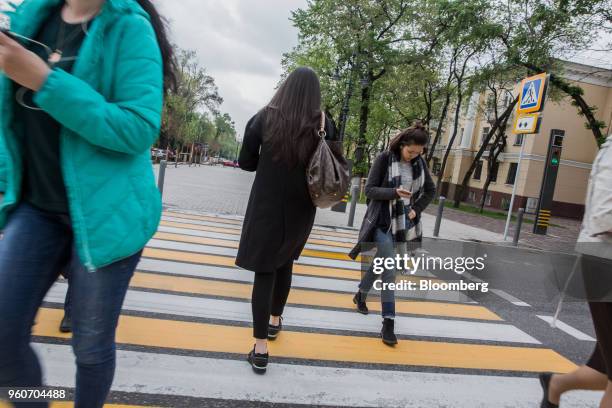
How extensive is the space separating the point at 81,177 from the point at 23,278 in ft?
1.22

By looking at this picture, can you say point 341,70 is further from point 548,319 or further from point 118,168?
point 118,168

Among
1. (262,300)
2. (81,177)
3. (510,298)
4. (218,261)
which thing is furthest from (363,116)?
(81,177)

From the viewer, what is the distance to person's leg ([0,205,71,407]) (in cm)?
133

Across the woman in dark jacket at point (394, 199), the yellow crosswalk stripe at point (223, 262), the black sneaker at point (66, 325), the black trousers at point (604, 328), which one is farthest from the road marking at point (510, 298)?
the black sneaker at point (66, 325)

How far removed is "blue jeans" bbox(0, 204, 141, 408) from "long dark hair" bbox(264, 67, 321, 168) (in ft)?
4.23

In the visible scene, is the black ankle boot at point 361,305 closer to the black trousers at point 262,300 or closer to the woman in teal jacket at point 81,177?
the black trousers at point 262,300

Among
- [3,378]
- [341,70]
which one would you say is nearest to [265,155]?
[3,378]

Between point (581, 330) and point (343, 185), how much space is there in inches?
144

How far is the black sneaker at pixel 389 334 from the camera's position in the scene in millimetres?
3533

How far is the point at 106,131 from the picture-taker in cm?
128

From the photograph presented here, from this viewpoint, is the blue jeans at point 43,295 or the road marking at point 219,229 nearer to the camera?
the blue jeans at point 43,295

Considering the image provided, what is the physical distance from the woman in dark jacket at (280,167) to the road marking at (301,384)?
628 millimetres

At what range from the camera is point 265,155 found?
261 centimetres

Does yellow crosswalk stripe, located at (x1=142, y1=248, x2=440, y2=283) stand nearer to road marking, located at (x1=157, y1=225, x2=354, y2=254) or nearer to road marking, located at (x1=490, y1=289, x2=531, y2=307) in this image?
road marking, located at (x1=490, y1=289, x2=531, y2=307)
